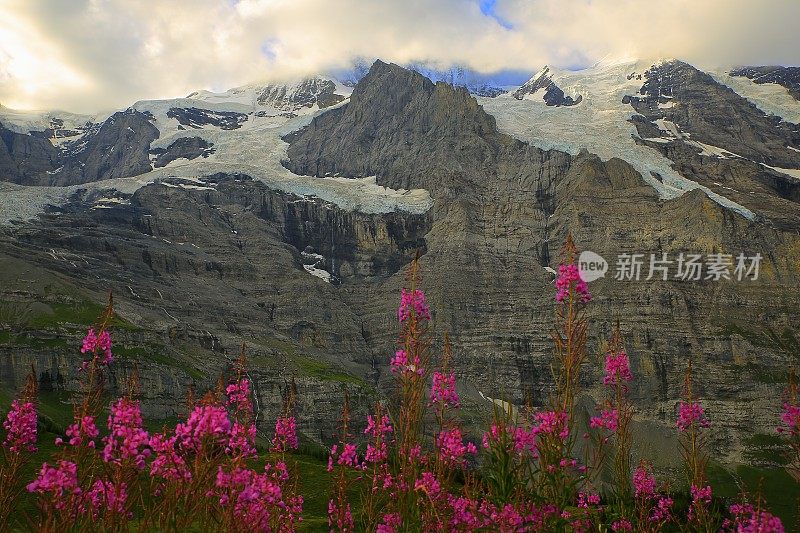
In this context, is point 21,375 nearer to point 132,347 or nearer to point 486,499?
point 132,347

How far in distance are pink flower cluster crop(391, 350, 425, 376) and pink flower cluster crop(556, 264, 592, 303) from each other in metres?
2.50

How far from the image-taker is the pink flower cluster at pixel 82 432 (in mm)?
8555

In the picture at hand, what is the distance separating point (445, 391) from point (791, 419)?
6245mm

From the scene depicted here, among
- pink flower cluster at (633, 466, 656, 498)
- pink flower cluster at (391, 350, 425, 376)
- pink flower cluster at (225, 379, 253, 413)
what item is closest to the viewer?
pink flower cluster at (391, 350, 425, 376)

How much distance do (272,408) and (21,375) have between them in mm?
40705

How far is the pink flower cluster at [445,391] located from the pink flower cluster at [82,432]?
→ 522cm

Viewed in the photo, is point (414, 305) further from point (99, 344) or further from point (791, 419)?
point (791, 419)

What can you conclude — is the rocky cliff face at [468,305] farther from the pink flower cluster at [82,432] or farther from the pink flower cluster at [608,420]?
the pink flower cluster at [82,432]

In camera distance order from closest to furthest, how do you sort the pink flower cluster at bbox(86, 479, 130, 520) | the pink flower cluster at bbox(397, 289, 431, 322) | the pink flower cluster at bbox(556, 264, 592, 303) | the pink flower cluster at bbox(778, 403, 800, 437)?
1. the pink flower cluster at bbox(86, 479, 130, 520)
2. the pink flower cluster at bbox(556, 264, 592, 303)
3. the pink flower cluster at bbox(397, 289, 431, 322)
4. the pink flower cluster at bbox(778, 403, 800, 437)

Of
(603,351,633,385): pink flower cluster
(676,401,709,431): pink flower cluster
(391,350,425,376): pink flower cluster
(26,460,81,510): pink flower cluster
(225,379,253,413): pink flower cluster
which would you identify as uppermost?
(603,351,633,385): pink flower cluster

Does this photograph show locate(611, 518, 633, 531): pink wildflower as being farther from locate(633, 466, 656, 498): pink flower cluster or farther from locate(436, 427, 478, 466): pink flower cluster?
locate(436, 427, 478, 466): pink flower cluster

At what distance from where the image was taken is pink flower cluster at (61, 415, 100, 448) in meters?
8.55

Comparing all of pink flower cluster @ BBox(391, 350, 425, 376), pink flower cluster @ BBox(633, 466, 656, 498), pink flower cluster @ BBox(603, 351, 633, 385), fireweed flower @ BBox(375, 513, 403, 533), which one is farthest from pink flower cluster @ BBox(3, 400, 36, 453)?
pink flower cluster @ BBox(633, 466, 656, 498)

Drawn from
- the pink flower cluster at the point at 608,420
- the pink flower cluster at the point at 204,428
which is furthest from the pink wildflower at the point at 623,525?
the pink flower cluster at the point at 204,428
